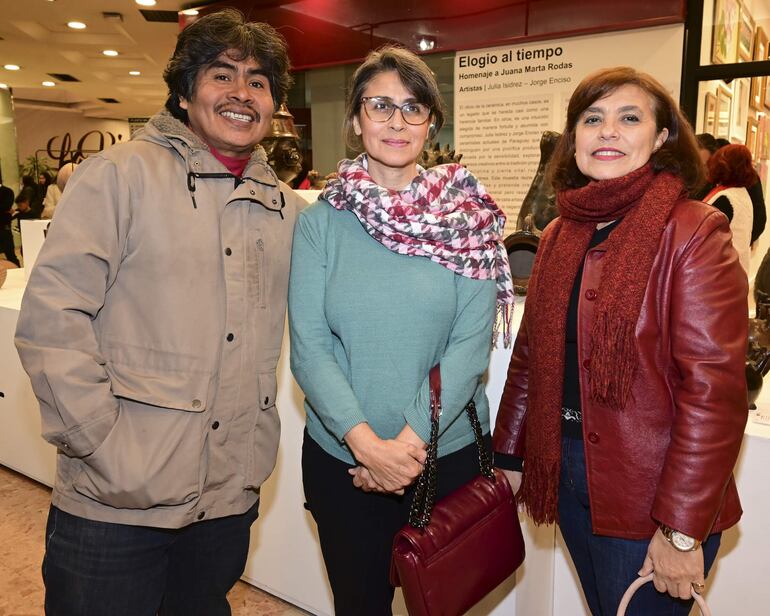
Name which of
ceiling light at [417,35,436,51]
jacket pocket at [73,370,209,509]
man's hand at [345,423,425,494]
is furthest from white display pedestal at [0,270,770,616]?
ceiling light at [417,35,436,51]

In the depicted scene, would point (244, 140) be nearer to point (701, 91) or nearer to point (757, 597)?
point (757, 597)

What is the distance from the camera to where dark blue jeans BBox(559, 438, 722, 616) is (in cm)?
131

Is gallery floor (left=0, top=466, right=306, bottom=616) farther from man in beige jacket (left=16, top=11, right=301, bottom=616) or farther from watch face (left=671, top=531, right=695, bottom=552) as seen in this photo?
watch face (left=671, top=531, right=695, bottom=552)

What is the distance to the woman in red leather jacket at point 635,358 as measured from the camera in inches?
46.7

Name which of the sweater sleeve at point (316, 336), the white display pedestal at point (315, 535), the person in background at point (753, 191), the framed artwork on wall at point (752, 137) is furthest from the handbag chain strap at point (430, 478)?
the framed artwork on wall at point (752, 137)

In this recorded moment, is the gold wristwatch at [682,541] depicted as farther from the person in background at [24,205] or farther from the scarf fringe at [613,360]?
the person in background at [24,205]

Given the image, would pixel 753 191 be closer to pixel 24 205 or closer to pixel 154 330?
pixel 154 330

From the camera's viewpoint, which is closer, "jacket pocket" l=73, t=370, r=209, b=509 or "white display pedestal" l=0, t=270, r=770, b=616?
"jacket pocket" l=73, t=370, r=209, b=509

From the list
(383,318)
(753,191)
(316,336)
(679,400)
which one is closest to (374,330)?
(383,318)

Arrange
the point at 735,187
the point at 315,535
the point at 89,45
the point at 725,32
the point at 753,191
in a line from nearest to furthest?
the point at 315,535 < the point at 735,187 < the point at 753,191 < the point at 725,32 < the point at 89,45

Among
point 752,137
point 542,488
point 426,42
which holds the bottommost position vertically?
point 542,488

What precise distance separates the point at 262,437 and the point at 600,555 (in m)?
0.78

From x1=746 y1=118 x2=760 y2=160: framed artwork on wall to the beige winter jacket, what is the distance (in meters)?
4.39

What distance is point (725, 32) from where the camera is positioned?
172 inches
